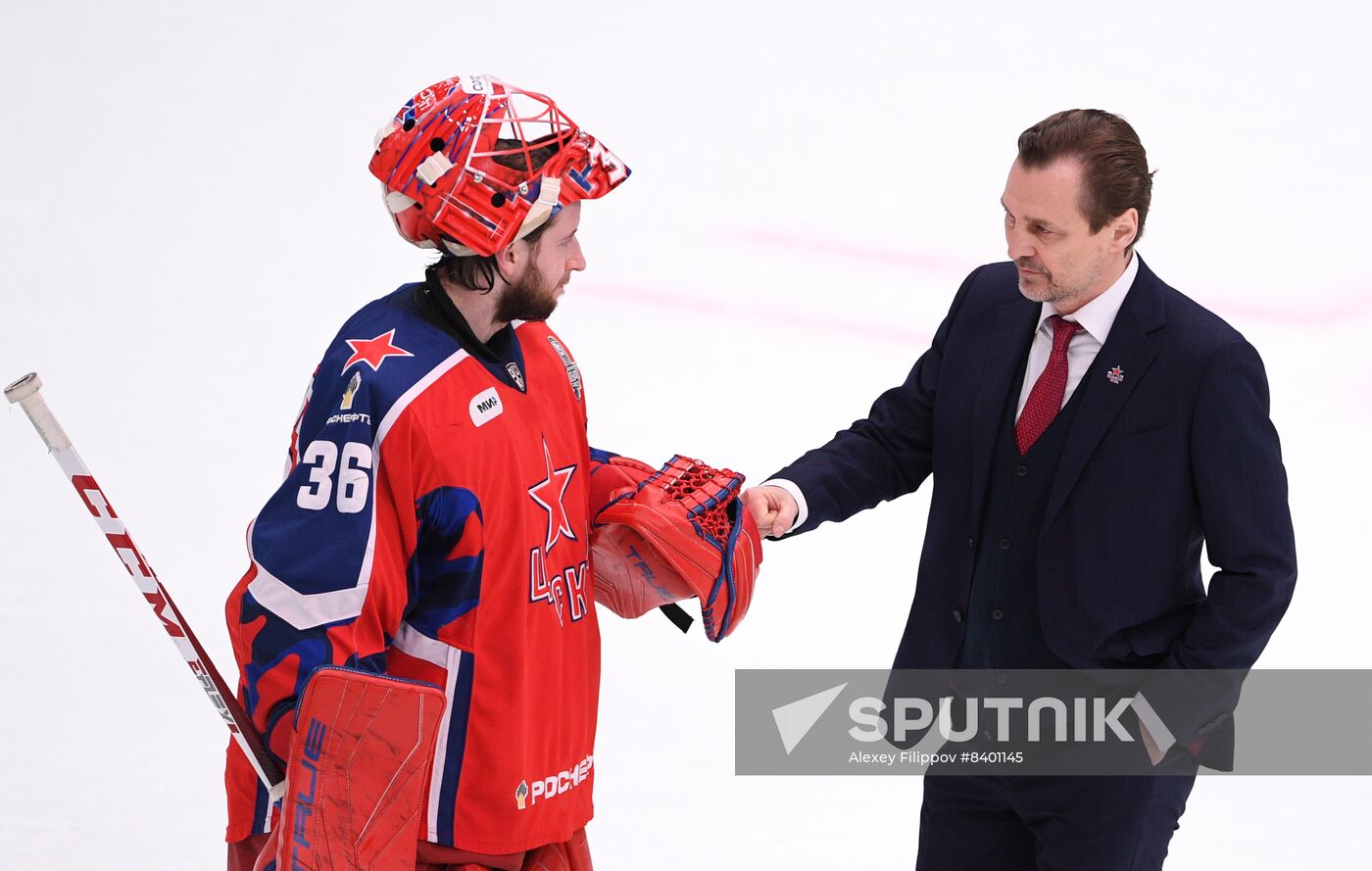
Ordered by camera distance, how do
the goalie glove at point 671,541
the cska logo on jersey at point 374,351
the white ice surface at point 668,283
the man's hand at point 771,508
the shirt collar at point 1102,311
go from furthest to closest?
the white ice surface at point 668,283 → the man's hand at point 771,508 → the shirt collar at point 1102,311 → the goalie glove at point 671,541 → the cska logo on jersey at point 374,351

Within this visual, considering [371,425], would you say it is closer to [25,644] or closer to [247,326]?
[25,644]

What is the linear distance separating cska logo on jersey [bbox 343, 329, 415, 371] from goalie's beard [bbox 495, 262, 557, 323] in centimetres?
16

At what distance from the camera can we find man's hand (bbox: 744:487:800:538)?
99.5 inches

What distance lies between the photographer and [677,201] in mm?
5777

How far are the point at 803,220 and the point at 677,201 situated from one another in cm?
48

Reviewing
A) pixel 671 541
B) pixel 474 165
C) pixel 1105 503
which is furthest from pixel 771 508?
pixel 474 165

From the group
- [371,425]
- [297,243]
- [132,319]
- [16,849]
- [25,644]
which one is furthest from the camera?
[297,243]

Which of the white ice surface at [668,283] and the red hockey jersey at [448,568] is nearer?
the red hockey jersey at [448,568]

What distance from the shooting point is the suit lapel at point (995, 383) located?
239 centimetres

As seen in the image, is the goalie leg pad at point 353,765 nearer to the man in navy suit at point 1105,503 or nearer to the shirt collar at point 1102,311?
the man in navy suit at point 1105,503

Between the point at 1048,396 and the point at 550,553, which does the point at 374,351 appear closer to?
the point at 550,553

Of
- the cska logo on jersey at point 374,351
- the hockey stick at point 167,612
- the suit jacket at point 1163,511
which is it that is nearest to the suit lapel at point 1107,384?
the suit jacket at point 1163,511

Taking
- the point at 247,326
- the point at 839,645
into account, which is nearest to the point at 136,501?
the point at 247,326

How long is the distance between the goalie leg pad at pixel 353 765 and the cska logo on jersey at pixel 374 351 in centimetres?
38
